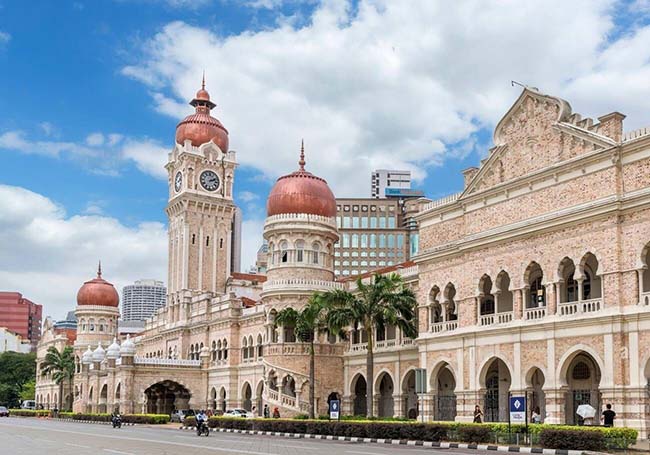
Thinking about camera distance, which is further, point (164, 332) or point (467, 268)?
point (164, 332)

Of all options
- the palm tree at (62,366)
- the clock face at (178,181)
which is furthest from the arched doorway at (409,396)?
the palm tree at (62,366)

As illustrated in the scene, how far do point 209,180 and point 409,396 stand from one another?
1341 inches

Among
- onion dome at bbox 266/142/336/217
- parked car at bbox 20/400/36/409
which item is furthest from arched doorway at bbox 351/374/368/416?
parked car at bbox 20/400/36/409

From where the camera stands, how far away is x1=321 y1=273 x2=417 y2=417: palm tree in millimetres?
42688

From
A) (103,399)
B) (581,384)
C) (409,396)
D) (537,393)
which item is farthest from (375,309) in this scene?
(103,399)

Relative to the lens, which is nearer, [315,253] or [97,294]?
[315,253]

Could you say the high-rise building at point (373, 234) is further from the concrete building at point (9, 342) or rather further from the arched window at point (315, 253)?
the arched window at point (315, 253)

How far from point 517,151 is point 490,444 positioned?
1408 centimetres

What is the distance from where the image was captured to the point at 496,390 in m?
39.6

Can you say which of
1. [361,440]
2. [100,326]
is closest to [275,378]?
[361,440]

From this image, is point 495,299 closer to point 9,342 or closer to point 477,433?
point 477,433

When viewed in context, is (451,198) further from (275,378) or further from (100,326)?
(100,326)

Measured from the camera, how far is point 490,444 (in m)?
28.5

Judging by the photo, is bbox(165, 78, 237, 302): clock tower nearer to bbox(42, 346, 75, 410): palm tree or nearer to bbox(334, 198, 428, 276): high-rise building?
bbox(42, 346, 75, 410): palm tree
